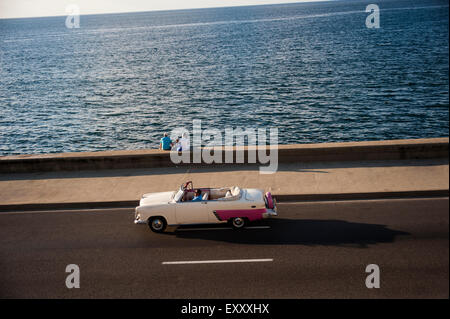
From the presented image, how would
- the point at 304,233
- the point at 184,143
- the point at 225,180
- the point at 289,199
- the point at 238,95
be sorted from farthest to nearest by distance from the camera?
the point at 238,95 → the point at 184,143 → the point at 225,180 → the point at 289,199 → the point at 304,233

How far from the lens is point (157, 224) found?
13203mm

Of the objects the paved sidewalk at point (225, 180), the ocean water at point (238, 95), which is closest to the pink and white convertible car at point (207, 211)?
the paved sidewalk at point (225, 180)

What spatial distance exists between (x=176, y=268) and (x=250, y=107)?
125ft

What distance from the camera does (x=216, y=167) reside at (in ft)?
60.6

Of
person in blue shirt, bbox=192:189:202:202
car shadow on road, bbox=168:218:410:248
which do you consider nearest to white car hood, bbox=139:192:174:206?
person in blue shirt, bbox=192:189:202:202

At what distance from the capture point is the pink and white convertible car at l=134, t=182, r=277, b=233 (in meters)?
12.9

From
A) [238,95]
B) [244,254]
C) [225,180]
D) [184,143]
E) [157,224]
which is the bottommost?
[244,254]

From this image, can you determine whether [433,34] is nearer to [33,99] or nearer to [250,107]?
[250,107]

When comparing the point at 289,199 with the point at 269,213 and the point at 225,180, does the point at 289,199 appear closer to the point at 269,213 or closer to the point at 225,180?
the point at 269,213

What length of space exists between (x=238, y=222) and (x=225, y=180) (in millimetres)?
3993


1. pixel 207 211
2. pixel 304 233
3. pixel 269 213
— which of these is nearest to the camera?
pixel 304 233

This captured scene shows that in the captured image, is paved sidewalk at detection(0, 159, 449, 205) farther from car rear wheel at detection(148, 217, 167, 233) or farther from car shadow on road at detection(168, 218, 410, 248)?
car rear wheel at detection(148, 217, 167, 233)

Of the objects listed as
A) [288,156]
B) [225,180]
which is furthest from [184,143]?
[288,156]

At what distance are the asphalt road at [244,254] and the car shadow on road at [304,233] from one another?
28mm
